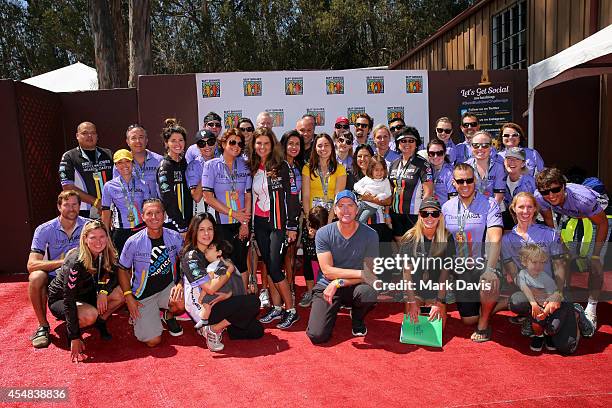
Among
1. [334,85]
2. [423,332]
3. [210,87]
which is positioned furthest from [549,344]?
[210,87]

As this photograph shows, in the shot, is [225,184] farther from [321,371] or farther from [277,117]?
[277,117]

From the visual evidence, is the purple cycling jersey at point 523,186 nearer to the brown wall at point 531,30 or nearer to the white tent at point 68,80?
the brown wall at point 531,30

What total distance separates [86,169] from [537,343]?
488 cm

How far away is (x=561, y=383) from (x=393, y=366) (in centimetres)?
112

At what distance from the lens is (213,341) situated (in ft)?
13.6

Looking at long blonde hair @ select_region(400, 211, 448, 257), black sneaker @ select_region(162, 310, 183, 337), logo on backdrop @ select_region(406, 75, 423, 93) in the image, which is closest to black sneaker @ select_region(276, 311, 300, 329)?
black sneaker @ select_region(162, 310, 183, 337)

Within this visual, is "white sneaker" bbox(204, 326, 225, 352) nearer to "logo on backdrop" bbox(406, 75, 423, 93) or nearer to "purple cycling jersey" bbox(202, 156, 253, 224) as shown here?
"purple cycling jersey" bbox(202, 156, 253, 224)

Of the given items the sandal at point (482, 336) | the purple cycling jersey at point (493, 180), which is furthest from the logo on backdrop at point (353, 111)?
the sandal at point (482, 336)

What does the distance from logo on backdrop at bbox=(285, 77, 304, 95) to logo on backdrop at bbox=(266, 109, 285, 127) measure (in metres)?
0.30

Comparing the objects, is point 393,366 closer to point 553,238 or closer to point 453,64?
point 553,238

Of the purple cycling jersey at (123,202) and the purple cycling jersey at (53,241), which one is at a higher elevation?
the purple cycling jersey at (123,202)

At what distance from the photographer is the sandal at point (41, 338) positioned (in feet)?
14.1

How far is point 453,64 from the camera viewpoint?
41.0 feet

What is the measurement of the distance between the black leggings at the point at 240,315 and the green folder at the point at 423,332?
1.23 metres
